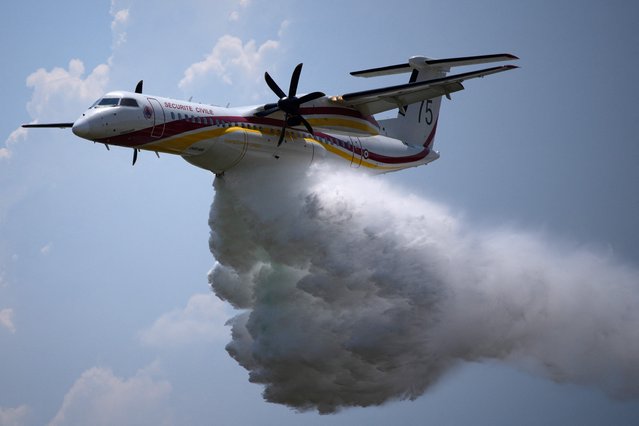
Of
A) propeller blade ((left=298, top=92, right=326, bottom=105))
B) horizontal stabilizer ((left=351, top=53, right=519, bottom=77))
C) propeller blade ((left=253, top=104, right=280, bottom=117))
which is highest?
horizontal stabilizer ((left=351, top=53, right=519, bottom=77))

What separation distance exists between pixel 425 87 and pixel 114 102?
31.1ft

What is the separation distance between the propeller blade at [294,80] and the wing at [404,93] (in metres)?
1.59

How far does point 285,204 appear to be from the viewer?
1084 inches

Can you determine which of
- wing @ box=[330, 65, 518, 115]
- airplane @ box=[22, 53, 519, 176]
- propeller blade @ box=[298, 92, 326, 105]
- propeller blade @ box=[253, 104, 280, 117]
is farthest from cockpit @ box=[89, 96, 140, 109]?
wing @ box=[330, 65, 518, 115]

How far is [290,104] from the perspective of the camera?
27.5 meters

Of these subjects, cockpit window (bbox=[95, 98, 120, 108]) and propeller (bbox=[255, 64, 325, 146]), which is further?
propeller (bbox=[255, 64, 325, 146])

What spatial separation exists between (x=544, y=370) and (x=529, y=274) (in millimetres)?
3082

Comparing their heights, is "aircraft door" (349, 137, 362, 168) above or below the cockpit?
above

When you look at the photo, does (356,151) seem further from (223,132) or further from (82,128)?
(82,128)

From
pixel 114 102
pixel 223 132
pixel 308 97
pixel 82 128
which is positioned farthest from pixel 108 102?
pixel 308 97

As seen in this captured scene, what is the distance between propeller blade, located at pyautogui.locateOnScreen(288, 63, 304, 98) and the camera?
89.7 ft

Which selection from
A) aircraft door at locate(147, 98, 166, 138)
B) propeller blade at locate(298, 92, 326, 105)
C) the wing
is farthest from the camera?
propeller blade at locate(298, 92, 326, 105)

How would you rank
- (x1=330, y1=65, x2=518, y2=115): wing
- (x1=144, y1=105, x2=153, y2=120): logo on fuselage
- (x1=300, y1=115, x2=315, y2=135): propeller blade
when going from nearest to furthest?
(x1=144, y1=105, x2=153, y2=120): logo on fuselage < (x1=330, y1=65, x2=518, y2=115): wing < (x1=300, y1=115, x2=315, y2=135): propeller blade

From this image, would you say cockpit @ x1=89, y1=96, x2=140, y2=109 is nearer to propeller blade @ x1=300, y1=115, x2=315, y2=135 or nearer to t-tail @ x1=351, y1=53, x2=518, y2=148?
propeller blade @ x1=300, y1=115, x2=315, y2=135
